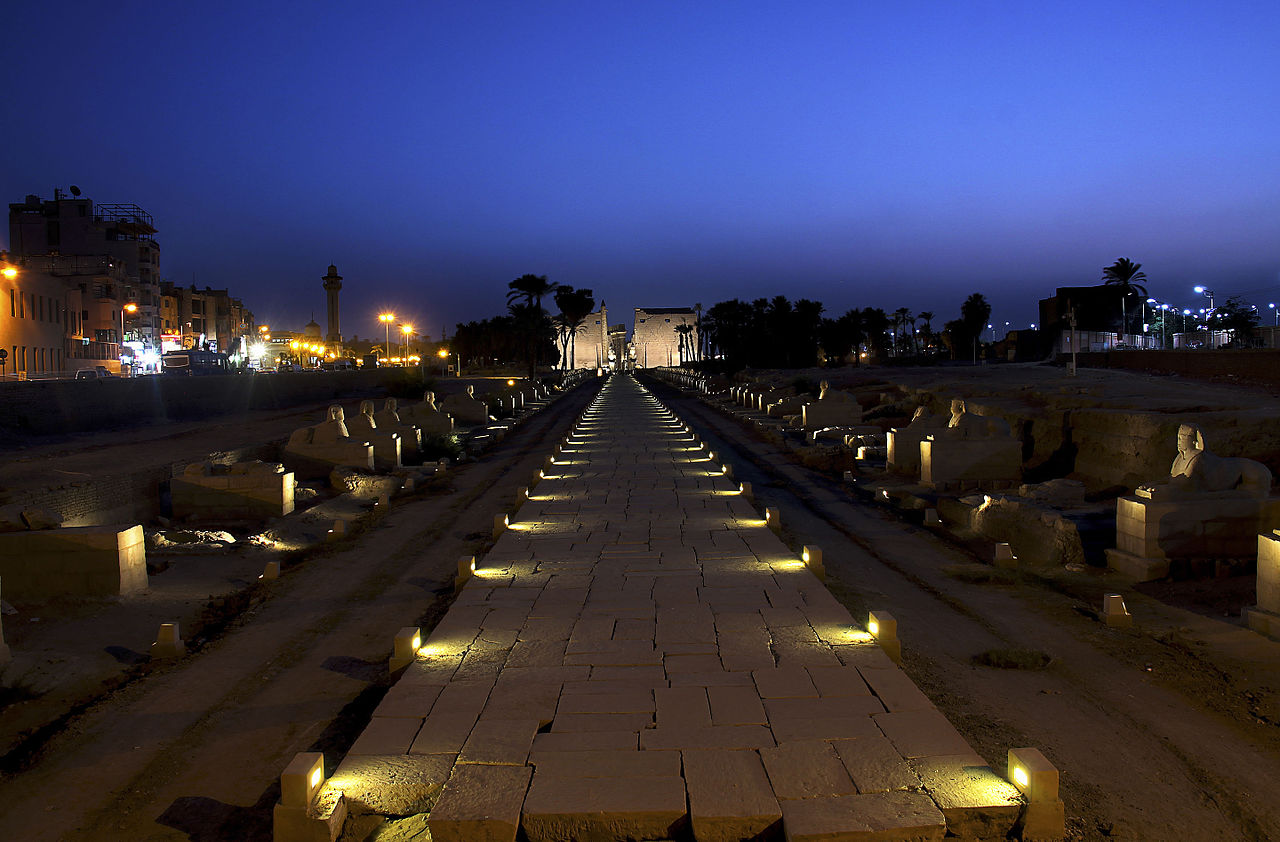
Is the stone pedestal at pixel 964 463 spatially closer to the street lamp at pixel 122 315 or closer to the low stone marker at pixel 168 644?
the low stone marker at pixel 168 644

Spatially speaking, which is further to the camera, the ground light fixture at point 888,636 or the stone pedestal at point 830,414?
the stone pedestal at point 830,414

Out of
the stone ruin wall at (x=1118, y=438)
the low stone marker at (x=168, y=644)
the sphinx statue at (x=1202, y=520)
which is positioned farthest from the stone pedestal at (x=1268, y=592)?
the low stone marker at (x=168, y=644)

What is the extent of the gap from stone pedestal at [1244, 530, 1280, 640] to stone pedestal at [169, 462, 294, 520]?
38.9 ft

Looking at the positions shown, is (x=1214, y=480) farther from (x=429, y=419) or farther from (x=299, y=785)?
(x=429, y=419)

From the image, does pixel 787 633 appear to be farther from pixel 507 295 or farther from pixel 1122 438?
pixel 507 295

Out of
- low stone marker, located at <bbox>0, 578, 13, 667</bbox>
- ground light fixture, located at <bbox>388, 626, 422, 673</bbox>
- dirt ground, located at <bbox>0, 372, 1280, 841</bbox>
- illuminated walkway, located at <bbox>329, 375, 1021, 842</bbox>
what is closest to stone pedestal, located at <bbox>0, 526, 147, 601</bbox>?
dirt ground, located at <bbox>0, 372, 1280, 841</bbox>

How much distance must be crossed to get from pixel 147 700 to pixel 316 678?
3.43 feet

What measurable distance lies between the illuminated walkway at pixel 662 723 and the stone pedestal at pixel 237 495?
20.3 feet

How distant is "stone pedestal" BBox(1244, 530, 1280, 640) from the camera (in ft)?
19.8

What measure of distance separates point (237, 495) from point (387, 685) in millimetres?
8213

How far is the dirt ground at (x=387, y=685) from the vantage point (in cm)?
407

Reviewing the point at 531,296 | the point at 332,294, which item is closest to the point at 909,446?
the point at 531,296

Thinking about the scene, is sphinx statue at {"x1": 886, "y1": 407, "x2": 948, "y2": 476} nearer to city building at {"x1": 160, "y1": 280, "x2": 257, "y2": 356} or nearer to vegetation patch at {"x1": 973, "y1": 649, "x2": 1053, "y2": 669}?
vegetation patch at {"x1": 973, "y1": 649, "x2": 1053, "y2": 669}

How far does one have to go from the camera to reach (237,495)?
1238 cm
